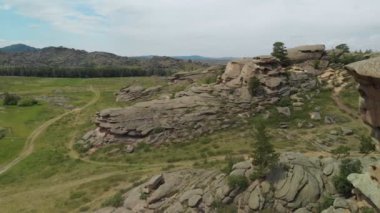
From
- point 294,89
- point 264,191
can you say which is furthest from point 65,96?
point 264,191

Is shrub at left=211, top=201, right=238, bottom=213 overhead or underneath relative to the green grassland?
overhead

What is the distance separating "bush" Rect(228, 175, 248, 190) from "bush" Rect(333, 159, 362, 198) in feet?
25.8

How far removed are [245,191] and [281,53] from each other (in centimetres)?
5782

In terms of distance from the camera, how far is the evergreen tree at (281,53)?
9269 centimetres

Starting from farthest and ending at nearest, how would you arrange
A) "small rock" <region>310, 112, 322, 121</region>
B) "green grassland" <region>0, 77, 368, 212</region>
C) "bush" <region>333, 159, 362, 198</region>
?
"small rock" <region>310, 112, 322, 121</region>, "green grassland" <region>0, 77, 368, 212</region>, "bush" <region>333, 159, 362, 198</region>

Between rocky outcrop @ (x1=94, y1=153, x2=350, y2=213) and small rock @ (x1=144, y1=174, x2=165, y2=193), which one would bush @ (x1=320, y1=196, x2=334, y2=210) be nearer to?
rocky outcrop @ (x1=94, y1=153, x2=350, y2=213)

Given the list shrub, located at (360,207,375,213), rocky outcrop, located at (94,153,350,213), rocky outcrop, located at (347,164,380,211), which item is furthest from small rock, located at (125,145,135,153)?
rocky outcrop, located at (347,164,380,211)

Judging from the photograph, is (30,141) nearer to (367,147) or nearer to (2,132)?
(2,132)

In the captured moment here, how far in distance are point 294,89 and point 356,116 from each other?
1404 centimetres

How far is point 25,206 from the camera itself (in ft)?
177

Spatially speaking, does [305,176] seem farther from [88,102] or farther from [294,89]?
[88,102]

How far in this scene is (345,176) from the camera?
124 ft

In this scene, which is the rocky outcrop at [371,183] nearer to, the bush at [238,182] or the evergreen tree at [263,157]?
the evergreen tree at [263,157]

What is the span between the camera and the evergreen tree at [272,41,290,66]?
92688 millimetres
